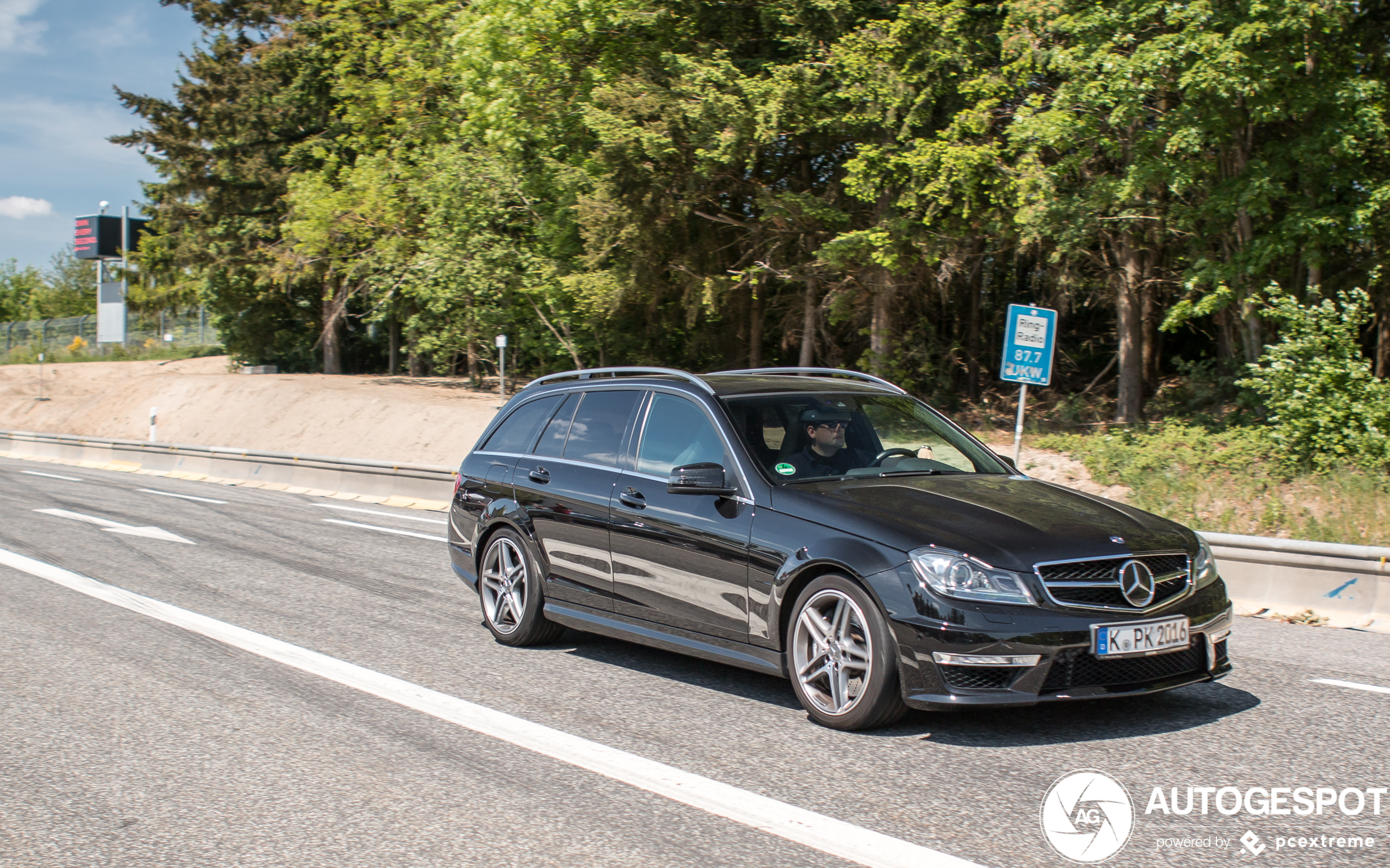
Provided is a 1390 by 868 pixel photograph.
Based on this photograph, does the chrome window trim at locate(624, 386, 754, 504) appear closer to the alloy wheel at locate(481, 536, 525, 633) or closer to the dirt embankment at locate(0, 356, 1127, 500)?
the alloy wheel at locate(481, 536, 525, 633)

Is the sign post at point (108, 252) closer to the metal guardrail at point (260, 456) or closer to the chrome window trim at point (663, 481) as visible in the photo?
the metal guardrail at point (260, 456)

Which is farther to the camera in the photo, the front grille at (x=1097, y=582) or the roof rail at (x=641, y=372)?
the roof rail at (x=641, y=372)

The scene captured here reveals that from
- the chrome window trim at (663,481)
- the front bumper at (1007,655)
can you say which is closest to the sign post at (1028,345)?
the chrome window trim at (663,481)

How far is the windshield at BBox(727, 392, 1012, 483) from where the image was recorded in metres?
6.17

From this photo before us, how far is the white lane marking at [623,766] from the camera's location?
390cm

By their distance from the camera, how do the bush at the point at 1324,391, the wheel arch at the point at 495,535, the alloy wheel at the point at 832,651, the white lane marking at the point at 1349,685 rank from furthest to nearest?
the bush at the point at 1324,391
the wheel arch at the point at 495,535
the white lane marking at the point at 1349,685
the alloy wheel at the point at 832,651

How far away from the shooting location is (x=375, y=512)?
17.2 meters

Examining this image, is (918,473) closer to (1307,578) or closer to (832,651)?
(832,651)

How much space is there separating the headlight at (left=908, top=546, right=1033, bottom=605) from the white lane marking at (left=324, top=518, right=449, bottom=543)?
29.7 feet

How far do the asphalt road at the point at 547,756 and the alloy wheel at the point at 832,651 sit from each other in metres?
0.18

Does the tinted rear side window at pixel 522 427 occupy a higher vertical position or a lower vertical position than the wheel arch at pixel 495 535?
higher

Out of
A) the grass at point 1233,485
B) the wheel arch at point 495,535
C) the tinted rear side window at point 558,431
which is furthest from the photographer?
the grass at point 1233,485

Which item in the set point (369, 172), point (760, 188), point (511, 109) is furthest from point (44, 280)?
point (760, 188)
